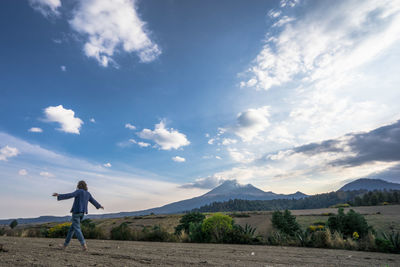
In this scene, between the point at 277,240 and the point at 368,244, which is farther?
the point at 277,240

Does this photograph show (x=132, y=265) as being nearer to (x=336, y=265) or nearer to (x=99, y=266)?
(x=99, y=266)

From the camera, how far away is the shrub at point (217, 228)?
1169 cm

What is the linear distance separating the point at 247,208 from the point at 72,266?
185937mm

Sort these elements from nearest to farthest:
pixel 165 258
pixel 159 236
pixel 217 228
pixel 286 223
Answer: pixel 165 258
pixel 217 228
pixel 159 236
pixel 286 223

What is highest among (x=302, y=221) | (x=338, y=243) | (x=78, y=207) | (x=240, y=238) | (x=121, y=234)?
(x=78, y=207)

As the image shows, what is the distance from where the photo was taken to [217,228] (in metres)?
12.2

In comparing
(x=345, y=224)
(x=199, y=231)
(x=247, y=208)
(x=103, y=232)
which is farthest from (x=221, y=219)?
(x=247, y=208)

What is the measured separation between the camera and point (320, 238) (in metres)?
10.4

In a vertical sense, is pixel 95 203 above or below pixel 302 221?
above

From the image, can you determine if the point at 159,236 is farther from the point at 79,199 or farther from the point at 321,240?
the point at 321,240

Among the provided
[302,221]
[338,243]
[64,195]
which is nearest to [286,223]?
[338,243]

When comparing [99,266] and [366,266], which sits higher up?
[99,266]

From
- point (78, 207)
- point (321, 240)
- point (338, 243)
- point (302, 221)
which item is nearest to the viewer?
point (78, 207)

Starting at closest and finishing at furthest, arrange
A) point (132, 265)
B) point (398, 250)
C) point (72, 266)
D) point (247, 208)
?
point (72, 266) < point (132, 265) < point (398, 250) < point (247, 208)
